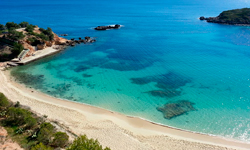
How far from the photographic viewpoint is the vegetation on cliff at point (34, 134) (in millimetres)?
19134

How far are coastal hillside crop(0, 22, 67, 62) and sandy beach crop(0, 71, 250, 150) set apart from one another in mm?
20684

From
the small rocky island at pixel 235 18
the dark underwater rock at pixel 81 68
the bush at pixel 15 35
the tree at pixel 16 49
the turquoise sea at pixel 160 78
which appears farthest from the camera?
the small rocky island at pixel 235 18

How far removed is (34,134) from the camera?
2289 cm

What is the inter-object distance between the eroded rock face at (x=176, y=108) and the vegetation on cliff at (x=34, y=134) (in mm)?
13739

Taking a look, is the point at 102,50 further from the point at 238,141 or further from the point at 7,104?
the point at 238,141

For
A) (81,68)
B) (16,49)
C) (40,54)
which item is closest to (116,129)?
(81,68)

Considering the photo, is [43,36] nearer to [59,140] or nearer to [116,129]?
[116,129]

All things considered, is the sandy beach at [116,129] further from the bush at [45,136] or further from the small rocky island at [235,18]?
the small rocky island at [235,18]

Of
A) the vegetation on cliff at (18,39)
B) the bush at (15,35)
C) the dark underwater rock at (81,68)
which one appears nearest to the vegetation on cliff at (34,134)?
the dark underwater rock at (81,68)

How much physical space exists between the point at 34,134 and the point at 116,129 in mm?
11184

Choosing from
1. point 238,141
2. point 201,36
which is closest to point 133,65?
point 238,141

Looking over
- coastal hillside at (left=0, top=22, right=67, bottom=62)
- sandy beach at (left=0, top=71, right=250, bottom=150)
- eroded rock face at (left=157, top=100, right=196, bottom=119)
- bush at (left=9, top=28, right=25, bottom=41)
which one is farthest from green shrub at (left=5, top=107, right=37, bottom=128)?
bush at (left=9, top=28, right=25, bottom=41)

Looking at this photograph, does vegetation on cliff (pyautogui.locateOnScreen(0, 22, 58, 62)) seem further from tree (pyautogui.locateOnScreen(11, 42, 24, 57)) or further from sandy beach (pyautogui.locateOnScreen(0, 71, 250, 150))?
sandy beach (pyautogui.locateOnScreen(0, 71, 250, 150))

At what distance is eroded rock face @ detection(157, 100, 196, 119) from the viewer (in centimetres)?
3138
